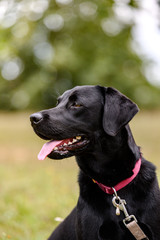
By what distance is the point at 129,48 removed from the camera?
2709cm

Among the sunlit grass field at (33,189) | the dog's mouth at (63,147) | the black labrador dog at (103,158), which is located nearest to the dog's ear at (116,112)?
the black labrador dog at (103,158)

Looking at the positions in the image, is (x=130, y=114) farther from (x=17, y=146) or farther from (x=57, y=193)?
(x=17, y=146)

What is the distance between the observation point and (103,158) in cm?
311

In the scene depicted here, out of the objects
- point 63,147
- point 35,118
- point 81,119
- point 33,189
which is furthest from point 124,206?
point 33,189

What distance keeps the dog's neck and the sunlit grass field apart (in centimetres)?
138

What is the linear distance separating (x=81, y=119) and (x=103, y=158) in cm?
37

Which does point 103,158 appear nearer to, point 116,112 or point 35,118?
point 116,112

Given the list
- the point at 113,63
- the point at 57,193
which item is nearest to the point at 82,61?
the point at 113,63

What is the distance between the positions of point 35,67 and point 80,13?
1334 cm

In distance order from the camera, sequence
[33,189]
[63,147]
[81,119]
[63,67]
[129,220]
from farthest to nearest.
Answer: [63,67]
[33,189]
[81,119]
[63,147]
[129,220]

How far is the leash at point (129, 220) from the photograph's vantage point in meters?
2.82

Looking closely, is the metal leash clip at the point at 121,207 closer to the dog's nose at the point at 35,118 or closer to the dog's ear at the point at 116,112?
the dog's ear at the point at 116,112

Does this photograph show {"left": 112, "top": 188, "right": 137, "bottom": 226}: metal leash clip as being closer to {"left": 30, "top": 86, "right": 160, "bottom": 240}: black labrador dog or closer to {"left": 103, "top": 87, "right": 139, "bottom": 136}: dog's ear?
{"left": 30, "top": 86, "right": 160, "bottom": 240}: black labrador dog

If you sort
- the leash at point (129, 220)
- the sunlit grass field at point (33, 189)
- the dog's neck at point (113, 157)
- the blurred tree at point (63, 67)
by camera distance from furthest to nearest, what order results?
the blurred tree at point (63, 67) → the sunlit grass field at point (33, 189) → the dog's neck at point (113, 157) → the leash at point (129, 220)
